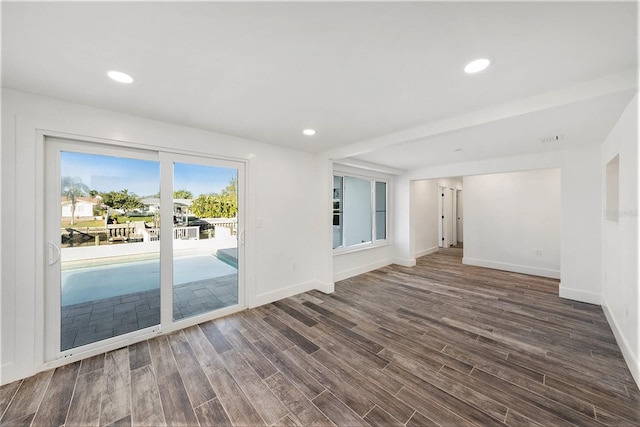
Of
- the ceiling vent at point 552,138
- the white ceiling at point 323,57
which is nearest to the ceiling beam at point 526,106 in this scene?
the white ceiling at point 323,57

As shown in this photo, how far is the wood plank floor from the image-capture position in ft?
5.47

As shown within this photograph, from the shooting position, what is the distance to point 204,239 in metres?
3.14

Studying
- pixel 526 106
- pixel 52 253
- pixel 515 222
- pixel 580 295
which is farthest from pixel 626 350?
pixel 52 253

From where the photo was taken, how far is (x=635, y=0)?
3.68 ft

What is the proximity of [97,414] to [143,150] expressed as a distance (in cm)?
240

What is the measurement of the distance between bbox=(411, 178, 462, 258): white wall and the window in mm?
1304

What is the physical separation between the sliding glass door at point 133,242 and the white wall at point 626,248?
159 inches

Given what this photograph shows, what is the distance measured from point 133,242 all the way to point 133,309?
78 centimetres

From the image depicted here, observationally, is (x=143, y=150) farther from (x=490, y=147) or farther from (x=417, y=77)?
(x=490, y=147)

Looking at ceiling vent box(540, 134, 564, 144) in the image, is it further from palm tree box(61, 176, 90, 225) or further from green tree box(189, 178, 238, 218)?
palm tree box(61, 176, 90, 225)

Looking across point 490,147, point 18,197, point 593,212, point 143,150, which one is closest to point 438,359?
point 490,147

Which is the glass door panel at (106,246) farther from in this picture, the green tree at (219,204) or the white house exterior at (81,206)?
the green tree at (219,204)

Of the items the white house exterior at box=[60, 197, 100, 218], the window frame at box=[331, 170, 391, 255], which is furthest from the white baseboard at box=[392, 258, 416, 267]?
the white house exterior at box=[60, 197, 100, 218]

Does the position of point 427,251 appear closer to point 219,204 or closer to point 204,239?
point 219,204
